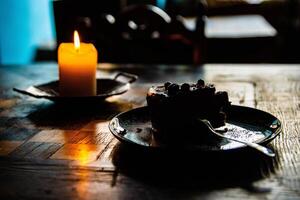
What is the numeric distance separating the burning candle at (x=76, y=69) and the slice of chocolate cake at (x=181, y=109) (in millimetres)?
277

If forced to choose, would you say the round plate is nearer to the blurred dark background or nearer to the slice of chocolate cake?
the slice of chocolate cake

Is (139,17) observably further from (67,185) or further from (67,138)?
(67,185)

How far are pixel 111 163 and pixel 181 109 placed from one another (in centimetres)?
12

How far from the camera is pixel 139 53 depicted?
1.67 meters

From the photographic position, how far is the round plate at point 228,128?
0.58 metres

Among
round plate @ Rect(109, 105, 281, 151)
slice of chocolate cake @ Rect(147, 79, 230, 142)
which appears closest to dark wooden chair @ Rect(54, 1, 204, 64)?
round plate @ Rect(109, 105, 281, 151)

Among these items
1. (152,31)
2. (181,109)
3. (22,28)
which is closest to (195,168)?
(181,109)

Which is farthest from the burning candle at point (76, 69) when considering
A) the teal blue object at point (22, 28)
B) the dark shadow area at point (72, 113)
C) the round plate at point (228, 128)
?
the teal blue object at point (22, 28)

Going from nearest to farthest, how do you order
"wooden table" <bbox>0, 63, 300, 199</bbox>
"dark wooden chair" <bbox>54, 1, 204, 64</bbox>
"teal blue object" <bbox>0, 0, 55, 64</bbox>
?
1. "wooden table" <bbox>0, 63, 300, 199</bbox>
2. "dark wooden chair" <bbox>54, 1, 204, 64</bbox>
3. "teal blue object" <bbox>0, 0, 55, 64</bbox>

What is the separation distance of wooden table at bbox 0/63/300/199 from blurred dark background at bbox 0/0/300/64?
70 cm

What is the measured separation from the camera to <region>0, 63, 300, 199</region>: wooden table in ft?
1.60

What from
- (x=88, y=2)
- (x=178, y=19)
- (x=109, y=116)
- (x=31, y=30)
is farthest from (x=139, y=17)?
(x=31, y=30)

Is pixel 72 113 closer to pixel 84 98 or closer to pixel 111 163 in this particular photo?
pixel 84 98

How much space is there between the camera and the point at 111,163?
57cm
